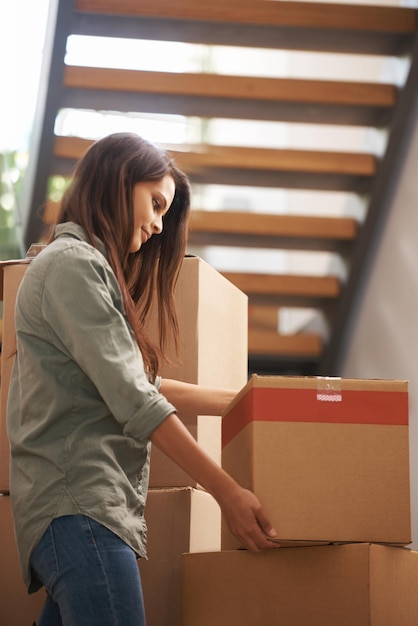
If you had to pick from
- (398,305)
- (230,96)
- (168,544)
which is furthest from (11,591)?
(230,96)

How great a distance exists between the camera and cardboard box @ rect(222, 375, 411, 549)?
1.39 metres

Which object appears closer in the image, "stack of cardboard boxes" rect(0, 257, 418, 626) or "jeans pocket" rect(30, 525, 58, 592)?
"jeans pocket" rect(30, 525, 58, 592)

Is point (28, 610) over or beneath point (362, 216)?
beneath

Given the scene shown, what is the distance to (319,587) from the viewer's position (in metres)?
1.40

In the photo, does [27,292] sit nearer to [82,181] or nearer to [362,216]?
[82,181]

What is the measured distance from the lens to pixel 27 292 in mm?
1278

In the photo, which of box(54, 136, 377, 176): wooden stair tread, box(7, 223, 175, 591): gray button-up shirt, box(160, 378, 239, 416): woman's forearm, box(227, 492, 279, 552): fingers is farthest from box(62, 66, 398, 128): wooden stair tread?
box(227, 492, 279, 552): fingers

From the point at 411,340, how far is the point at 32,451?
230 centimetres

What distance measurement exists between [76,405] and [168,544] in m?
0.59

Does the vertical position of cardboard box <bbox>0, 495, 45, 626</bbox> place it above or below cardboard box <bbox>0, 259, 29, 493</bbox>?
below

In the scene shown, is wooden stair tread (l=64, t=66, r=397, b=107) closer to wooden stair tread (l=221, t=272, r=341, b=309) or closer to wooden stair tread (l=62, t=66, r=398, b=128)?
wooden stair tread (l=62, t=66, r=398, b=128)

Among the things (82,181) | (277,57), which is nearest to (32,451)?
(82,181)

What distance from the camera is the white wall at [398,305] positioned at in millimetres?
3277

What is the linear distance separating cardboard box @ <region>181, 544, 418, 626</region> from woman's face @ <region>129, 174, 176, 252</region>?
0.52m
